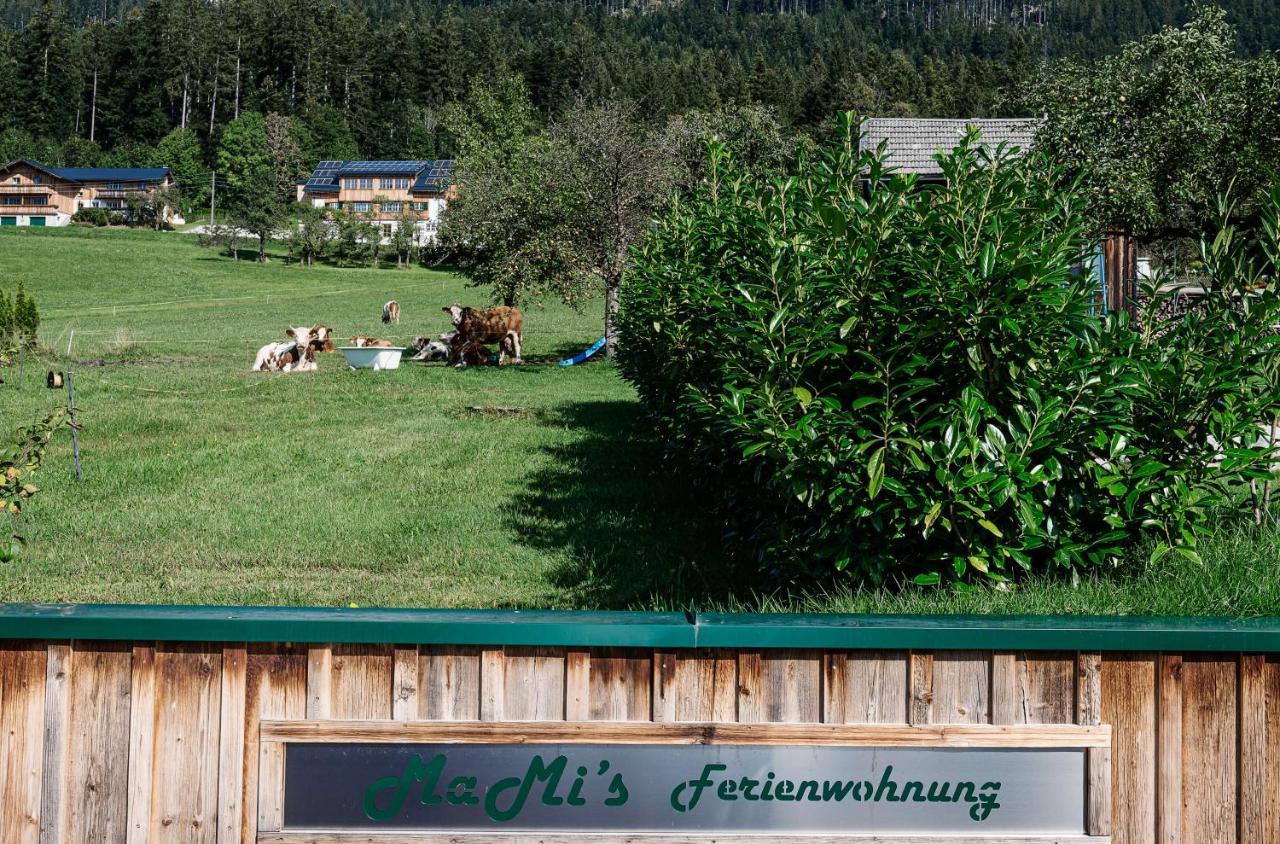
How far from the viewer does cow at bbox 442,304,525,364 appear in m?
27.0

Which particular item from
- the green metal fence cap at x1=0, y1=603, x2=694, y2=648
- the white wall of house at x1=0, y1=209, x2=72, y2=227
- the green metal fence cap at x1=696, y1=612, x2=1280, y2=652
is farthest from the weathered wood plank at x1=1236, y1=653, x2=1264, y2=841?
the white wall of house at x1=0, y1=209, x2=72, y2=227

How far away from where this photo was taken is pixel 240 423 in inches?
698

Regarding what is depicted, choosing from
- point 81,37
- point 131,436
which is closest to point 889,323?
point 131,436

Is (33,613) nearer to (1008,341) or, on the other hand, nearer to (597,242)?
(1008,341)

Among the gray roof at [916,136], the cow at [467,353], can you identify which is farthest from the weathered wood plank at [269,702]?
the gray roof at [916,136]

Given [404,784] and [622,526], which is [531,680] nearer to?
[404,784]

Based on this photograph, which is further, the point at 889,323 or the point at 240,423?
the point at 240,423

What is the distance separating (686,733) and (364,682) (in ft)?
3.04

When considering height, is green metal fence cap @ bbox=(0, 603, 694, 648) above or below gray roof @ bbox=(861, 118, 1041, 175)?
below

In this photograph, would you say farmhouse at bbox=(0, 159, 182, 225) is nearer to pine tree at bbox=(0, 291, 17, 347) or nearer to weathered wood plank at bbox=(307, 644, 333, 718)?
pine tree at bbox=(0, 291, 17, 347)

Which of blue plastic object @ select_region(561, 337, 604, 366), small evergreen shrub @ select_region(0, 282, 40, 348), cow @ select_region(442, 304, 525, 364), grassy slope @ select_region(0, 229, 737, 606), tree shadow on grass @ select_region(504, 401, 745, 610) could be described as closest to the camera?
tree shadow on grass @ select_region(504, 401, 745, 610)

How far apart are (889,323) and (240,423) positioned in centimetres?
1325

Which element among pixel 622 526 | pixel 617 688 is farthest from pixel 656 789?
pixel 622 526

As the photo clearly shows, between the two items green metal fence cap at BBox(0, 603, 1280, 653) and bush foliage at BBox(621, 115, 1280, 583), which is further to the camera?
bush foliage at BBox(621, 115, 1280, 583)
